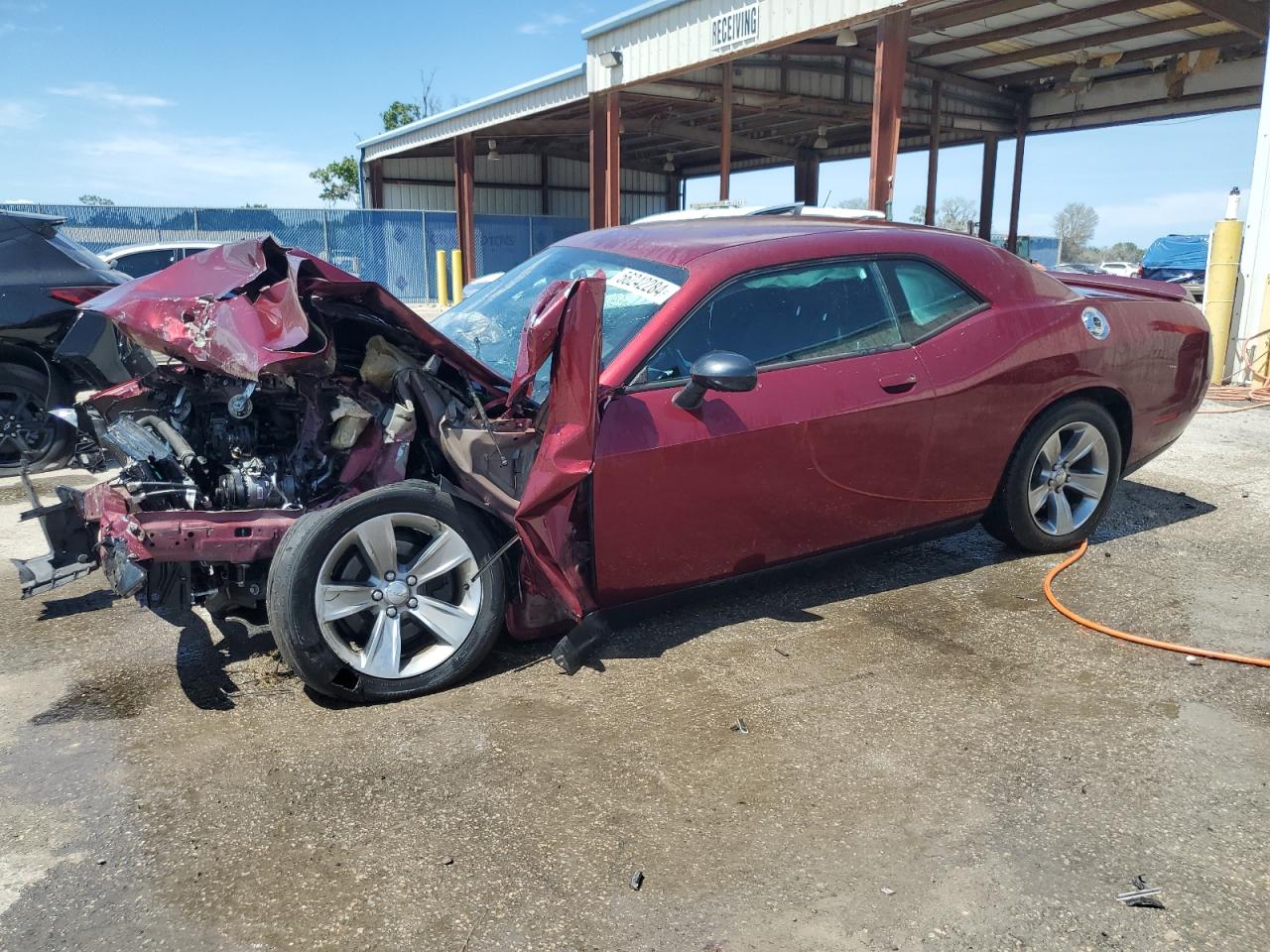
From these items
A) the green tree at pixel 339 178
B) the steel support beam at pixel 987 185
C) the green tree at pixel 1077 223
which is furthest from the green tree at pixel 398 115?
the green tree at pixel 1077 223

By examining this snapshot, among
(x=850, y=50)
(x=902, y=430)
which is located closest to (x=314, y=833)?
(x=902, y=430)

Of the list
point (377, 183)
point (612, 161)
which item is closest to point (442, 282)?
point (612, 161)

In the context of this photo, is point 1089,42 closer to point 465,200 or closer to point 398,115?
point 465,200

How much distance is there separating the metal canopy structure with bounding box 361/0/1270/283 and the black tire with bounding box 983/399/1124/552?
25.5ft

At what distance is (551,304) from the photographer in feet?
9.99

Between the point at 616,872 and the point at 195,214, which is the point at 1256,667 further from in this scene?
the point at 195,214

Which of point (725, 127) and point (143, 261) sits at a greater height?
point (725, 127)

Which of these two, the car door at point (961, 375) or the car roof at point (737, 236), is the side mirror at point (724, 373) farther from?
the car door at point (961, 375)

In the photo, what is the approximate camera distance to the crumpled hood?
3.16m

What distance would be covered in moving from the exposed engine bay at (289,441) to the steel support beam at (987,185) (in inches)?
853

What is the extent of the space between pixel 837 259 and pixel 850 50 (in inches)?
582

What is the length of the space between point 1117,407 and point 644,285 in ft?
8.48

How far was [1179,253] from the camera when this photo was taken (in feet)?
97.1

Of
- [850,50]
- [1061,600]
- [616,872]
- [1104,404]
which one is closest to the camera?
[616,872]
